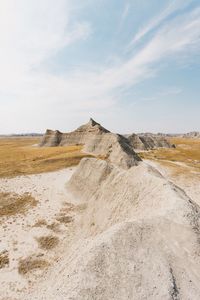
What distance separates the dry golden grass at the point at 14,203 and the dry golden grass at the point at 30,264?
11857 mm

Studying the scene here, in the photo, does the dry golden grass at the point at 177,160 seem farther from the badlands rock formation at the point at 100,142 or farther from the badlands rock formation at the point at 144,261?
the badlands rock formation at the point at 144,261

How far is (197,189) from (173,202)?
26932 mm

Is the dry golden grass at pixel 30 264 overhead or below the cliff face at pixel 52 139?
below

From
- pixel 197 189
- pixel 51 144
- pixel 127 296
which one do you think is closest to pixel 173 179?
pixel 197 189

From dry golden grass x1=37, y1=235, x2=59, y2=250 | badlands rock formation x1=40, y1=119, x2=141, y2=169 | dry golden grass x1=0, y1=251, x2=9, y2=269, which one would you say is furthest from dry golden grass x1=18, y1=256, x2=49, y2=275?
badlands rock formation x1=40, y1=119, x2=141, y2=169

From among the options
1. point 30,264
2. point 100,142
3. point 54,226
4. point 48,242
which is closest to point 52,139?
point 100,142

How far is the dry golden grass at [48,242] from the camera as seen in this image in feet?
85.5

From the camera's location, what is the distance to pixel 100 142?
8612 centimetres

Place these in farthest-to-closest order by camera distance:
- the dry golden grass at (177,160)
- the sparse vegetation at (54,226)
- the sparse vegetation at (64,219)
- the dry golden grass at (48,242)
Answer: the dry golden grass at (177,160), the sparse vegetation at (64,219), the sparse vegetation at (54,226), the dry golden grass at (48,242)

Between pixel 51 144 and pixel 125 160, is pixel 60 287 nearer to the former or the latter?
pixel 125 160

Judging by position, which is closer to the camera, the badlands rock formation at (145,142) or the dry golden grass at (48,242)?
the dry golden grass at (48,242)

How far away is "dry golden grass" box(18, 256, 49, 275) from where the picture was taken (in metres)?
22.2

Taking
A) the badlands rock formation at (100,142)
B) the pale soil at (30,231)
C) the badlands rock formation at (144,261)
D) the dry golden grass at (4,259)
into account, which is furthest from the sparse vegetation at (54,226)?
the badlands rock formation at (100,142)

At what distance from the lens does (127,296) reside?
1373 cm
